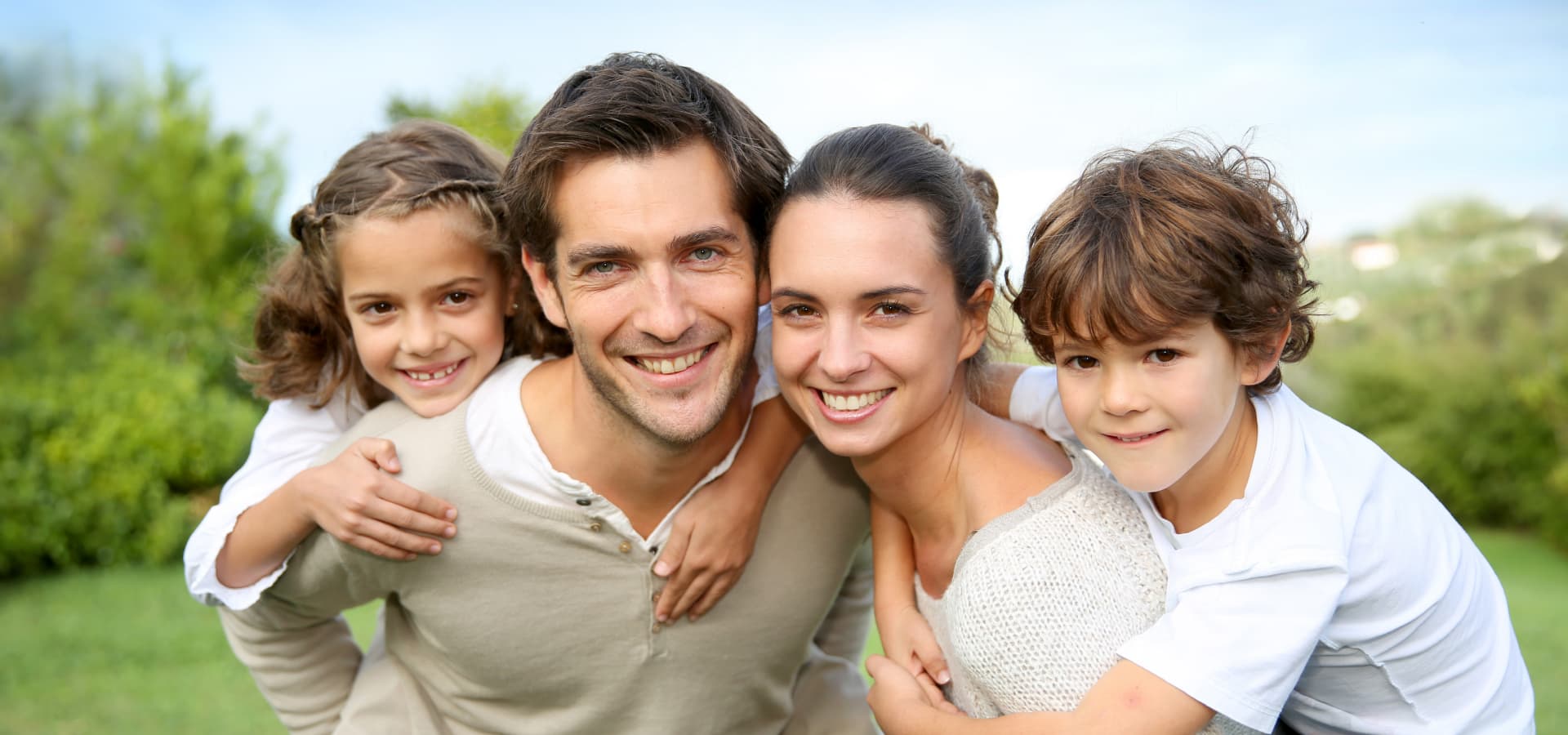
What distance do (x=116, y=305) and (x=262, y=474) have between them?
382 inches

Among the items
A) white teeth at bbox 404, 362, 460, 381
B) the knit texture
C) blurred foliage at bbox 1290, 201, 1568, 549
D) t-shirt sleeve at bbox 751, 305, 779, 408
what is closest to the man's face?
t-shirt sleeve at bbox 751, 305, 779, 408

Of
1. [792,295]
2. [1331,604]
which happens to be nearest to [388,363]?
[792,295]

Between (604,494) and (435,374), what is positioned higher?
(435,374)

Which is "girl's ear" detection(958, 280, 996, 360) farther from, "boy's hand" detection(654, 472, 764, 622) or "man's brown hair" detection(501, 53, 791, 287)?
"boy's hand" detection(654, 472, 764, 622)

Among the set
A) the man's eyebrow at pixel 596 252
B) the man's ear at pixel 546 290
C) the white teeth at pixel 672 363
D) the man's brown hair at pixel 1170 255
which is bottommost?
the white teeth at pixel 672 363

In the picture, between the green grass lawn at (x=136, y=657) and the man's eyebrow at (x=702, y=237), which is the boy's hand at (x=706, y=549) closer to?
the man's eyebrow at (x=702, y=237)

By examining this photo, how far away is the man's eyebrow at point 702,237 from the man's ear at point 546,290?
399 mm

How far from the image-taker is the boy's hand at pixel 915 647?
286 cm

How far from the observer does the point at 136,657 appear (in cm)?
803

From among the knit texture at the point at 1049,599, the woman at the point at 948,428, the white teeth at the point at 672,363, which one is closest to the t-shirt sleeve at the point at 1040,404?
the woman at the point at 948,428

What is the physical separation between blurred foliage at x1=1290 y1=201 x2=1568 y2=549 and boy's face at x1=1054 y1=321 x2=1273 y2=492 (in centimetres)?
919

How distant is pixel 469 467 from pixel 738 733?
3.52ft

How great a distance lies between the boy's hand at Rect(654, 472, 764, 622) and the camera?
3133 mm

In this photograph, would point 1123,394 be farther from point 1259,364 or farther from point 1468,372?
point 1468,372
